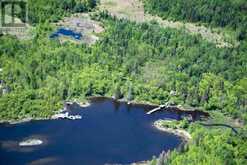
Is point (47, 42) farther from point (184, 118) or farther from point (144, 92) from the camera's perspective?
point (184, 118)

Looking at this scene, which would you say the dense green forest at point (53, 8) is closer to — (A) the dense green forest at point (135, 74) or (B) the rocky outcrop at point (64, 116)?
(A) the dense green forest at point (135, 74)

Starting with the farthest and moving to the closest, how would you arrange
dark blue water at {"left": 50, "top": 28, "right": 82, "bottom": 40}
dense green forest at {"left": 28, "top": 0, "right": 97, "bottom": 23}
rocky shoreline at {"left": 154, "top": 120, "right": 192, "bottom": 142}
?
dense green forest at {"left": 28, "top": 0, "right": 97, "bottom": 23} < dark blue water at {"left": 50, "top": 28, "right": 82, "bottom": 40} < rocky shoreline at {"left": 154, "top": 120, "right": 192, "bottom": 142}

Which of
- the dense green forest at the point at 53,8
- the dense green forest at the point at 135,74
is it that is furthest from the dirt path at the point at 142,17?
the dense green forest at the point at 135,74

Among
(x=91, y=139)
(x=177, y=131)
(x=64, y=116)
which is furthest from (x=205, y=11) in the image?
(x=91, y=139)

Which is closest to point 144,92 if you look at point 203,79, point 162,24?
point 203,79

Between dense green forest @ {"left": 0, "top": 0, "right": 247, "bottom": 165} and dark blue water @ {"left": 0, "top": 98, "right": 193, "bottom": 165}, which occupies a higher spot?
dense green forest @ {"left": 0, "top": 0, "right": 247, "bottom": 165}

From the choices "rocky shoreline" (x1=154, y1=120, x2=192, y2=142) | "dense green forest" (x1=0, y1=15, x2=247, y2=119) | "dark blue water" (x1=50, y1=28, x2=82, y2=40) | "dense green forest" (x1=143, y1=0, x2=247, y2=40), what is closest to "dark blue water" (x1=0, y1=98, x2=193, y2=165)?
"rocky shoreline" (x1=154, y1=120, x2=192, y2=142)

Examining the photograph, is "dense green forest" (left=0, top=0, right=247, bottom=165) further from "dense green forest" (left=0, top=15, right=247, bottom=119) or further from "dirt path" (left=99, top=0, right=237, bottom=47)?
"dirt path" (left=99, top=0, right=237, bottom=47)

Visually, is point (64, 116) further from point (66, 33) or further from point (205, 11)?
point (205, 11)
